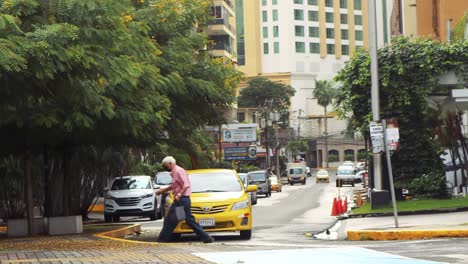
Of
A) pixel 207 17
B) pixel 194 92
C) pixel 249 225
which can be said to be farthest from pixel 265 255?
pixel 207 17

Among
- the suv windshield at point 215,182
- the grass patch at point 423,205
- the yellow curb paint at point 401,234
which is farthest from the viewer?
the grass patch at point 423,205

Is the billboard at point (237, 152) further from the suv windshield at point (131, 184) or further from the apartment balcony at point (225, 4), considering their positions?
the suv windshield at point (131, 184)

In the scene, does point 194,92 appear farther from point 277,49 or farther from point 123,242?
point 277,49

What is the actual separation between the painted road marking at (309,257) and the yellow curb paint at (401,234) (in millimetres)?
4797

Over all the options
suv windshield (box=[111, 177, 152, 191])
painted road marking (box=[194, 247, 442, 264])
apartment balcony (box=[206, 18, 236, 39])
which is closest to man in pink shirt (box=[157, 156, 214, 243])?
painted road marking (box=[194, 247, 442, 264])

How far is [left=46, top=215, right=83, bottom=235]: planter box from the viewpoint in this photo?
24094mm

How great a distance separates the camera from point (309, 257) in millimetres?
13820

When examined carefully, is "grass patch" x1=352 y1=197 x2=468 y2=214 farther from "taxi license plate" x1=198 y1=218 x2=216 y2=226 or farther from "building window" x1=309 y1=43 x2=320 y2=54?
"building window" x1=309 y1=43 x2=320 y2=54

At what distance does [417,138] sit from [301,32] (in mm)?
135271

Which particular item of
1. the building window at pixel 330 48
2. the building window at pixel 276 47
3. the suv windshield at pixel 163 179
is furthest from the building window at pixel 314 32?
the suv windshield at pixel 163 179

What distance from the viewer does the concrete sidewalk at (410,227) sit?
19.8m

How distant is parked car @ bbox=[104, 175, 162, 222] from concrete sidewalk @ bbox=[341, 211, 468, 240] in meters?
10.00

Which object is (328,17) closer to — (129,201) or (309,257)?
(129,201)

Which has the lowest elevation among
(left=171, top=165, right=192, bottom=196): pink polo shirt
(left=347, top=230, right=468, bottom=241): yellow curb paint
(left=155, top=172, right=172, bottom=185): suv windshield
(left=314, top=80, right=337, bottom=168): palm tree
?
(left=347, top=230, right=468, bottom=241): yellow curb paint
